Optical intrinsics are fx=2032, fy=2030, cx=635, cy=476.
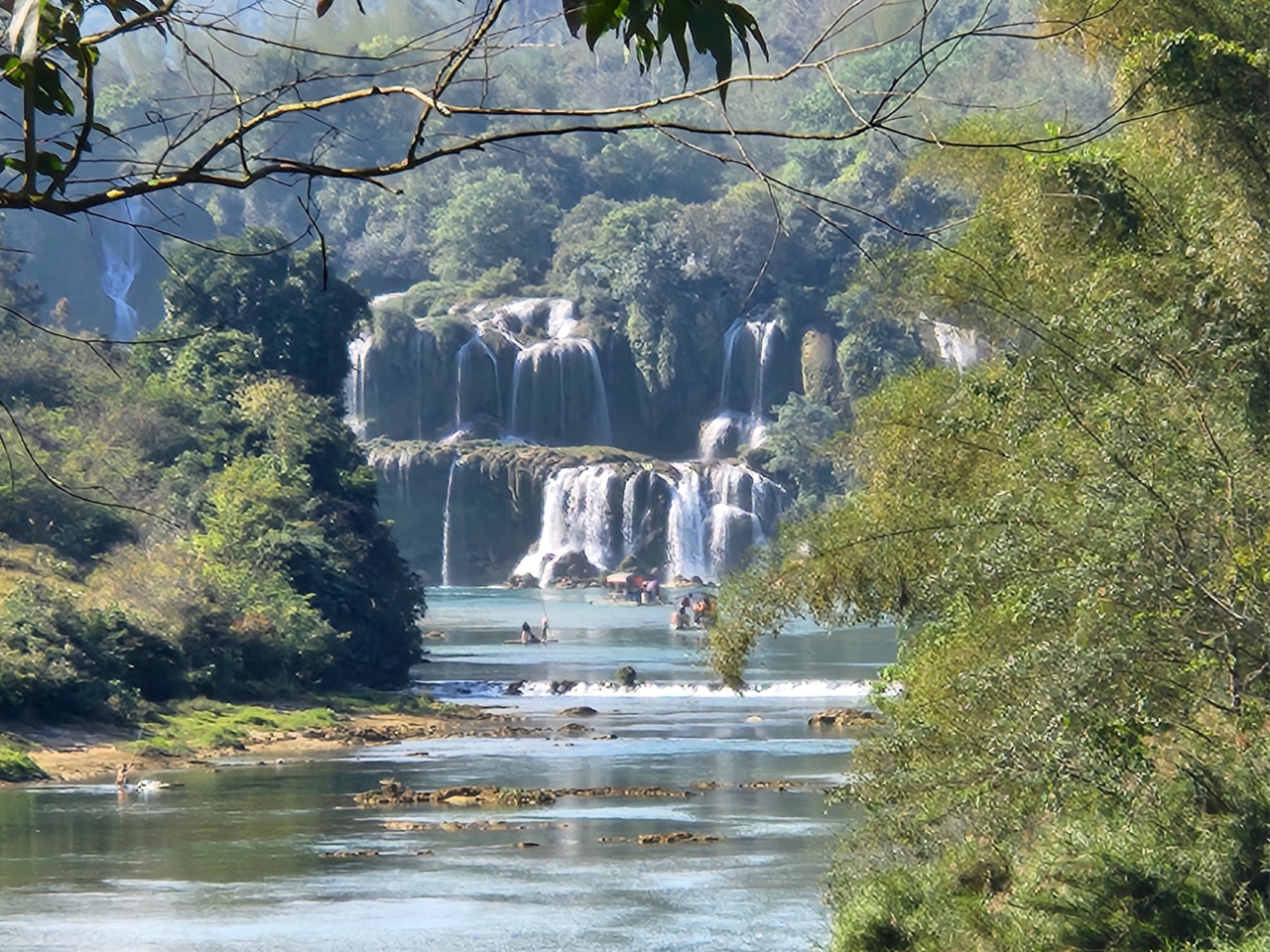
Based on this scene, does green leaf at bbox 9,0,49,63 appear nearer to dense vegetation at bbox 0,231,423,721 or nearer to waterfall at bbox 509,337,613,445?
dense vegetation at bbox 0,231,423,721

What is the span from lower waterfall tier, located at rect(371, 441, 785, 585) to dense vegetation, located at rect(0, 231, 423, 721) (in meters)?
22.6

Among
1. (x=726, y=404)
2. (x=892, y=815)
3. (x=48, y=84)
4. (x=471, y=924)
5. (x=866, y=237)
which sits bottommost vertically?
(x=471, y=924)

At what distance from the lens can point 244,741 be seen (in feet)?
107

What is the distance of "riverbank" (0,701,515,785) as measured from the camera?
28922mm

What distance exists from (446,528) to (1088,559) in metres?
69.7

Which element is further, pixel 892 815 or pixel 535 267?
pixel 535 267

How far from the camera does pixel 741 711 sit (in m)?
37.0

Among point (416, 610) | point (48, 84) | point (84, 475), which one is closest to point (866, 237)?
point (416, 610)

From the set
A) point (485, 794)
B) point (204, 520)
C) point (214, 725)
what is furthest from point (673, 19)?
point (204, 520)

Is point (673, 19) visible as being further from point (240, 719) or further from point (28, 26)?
point (240, 719)

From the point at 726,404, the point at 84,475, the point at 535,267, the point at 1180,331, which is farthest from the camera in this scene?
the point at 535,267

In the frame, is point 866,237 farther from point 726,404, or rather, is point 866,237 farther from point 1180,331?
point 1180,331

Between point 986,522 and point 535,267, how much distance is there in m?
84.8

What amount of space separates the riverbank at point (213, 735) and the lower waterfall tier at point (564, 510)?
38.7m
